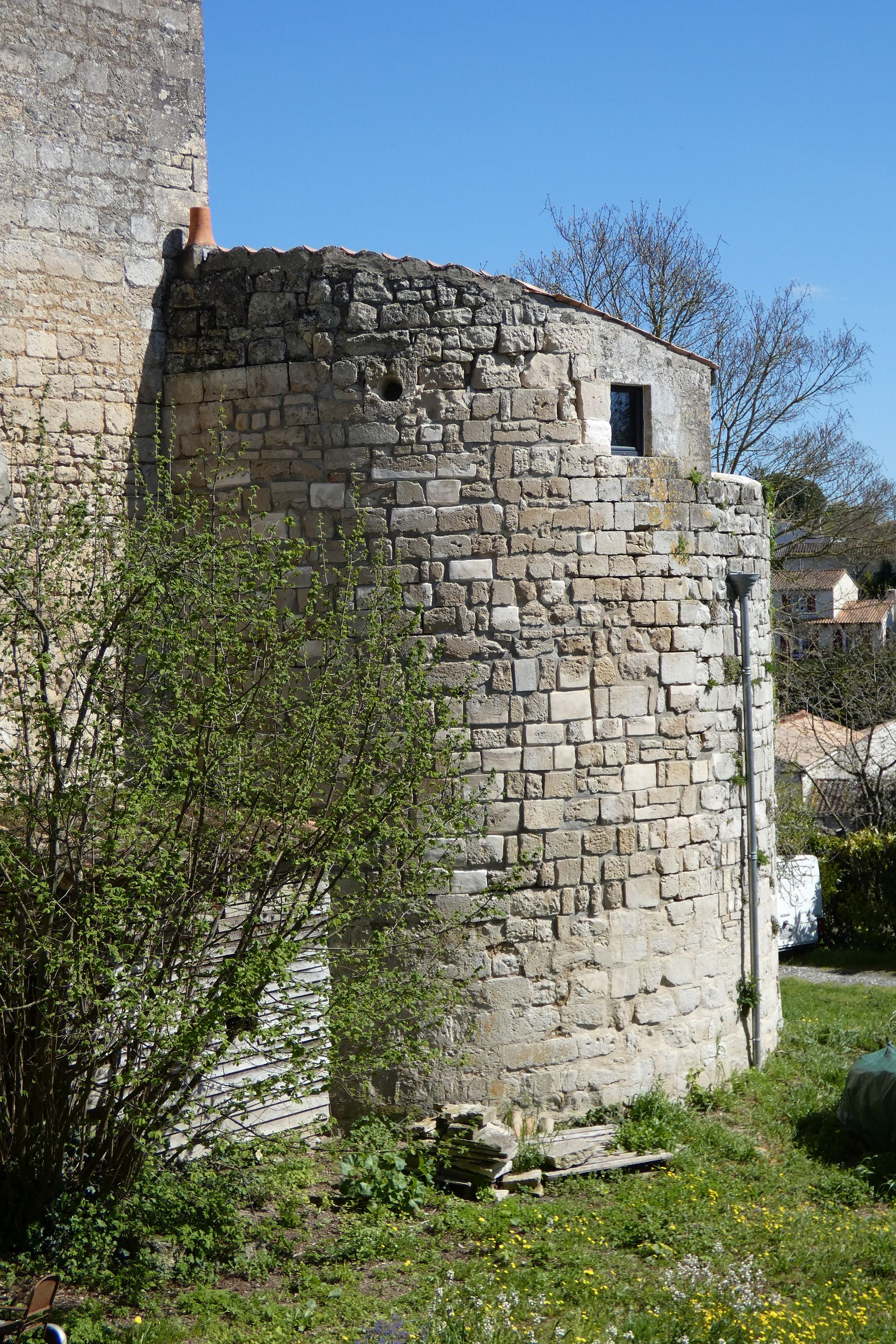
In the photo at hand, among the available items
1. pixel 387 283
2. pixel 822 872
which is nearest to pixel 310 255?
pixel 387 283

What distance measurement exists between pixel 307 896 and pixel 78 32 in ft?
19.2

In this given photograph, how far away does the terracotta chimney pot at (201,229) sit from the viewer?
821 centimetres

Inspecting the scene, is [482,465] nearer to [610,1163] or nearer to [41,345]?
[41,345]

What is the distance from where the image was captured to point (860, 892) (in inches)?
679

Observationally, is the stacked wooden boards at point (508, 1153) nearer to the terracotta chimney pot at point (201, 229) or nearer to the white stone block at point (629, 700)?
the white stone block at point (629, 700)

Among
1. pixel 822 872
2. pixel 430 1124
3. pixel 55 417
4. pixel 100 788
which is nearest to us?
pixel 100 788

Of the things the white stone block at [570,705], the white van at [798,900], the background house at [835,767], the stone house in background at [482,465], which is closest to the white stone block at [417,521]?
the stone house in background at [482,465]

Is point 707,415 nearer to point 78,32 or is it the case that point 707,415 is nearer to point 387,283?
point 387,283

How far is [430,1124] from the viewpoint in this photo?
7.32m

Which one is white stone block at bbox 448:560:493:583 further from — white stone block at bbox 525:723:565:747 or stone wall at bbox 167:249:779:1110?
white stone block at bbox 525:723:565:747

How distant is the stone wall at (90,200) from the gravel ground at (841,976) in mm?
10445

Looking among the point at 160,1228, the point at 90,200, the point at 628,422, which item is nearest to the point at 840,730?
the point at 628,422

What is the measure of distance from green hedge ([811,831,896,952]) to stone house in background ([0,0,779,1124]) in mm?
9542

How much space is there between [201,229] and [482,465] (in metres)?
2.58
